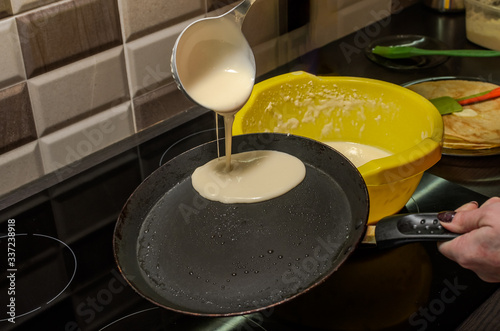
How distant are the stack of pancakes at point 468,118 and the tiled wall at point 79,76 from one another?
0.47 metres

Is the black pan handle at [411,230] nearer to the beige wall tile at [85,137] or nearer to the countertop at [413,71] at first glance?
the countertop at [413,71]

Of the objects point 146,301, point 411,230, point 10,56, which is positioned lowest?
point 146,301

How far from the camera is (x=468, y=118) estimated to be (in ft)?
3.91

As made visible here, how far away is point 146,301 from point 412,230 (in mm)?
362

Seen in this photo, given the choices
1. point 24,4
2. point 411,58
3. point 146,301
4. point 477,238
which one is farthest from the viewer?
point 411,58

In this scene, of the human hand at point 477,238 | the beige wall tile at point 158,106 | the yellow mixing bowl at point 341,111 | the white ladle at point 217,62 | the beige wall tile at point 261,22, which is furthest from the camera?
the beige wall tile at point 261,22

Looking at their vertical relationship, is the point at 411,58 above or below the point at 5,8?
below

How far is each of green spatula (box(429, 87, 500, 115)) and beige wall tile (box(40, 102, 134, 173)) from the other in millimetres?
607

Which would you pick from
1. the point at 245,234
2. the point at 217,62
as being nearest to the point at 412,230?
the point at 245,234

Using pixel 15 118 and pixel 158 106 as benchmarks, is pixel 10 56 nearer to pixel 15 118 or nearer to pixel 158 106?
pixel 15 118

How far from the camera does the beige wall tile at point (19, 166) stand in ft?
3.27

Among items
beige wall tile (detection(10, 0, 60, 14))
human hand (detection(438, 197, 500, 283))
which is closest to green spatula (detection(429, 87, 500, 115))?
human hand (detection(438, 197, 500, 283))

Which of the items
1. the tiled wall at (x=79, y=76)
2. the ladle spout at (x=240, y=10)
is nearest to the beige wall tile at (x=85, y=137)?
the tiled wall at (x=79, y=76)

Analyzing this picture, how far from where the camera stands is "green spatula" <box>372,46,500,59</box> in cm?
136
